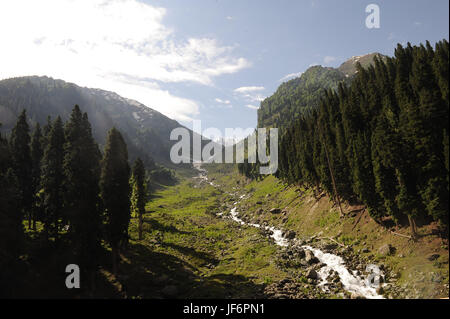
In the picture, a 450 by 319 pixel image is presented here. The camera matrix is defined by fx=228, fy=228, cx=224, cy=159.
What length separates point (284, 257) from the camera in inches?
1342

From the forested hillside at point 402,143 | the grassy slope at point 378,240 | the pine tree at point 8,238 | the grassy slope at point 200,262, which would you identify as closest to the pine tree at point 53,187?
the pine tree at point 8,238

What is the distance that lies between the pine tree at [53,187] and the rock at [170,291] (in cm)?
1830

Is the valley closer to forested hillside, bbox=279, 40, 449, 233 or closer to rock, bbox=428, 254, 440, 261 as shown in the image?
rock, bbox=428, 254, 440, 261

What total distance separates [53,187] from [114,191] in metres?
11.3

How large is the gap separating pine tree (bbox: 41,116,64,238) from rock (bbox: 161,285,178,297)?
18295mm

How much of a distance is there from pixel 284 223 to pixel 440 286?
35045 millimetres

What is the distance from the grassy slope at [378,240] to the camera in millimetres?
20469

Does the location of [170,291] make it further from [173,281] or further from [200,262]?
[200,262]

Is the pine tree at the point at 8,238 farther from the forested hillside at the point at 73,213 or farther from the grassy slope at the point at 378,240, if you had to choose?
the grassy slope at the point at 378,240

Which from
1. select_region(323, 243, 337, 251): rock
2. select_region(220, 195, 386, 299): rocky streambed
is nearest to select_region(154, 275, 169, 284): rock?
select_region(220, 195, 386, 299): rocky streambed

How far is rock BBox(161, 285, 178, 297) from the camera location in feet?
83.7

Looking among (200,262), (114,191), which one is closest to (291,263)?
(200,262)
